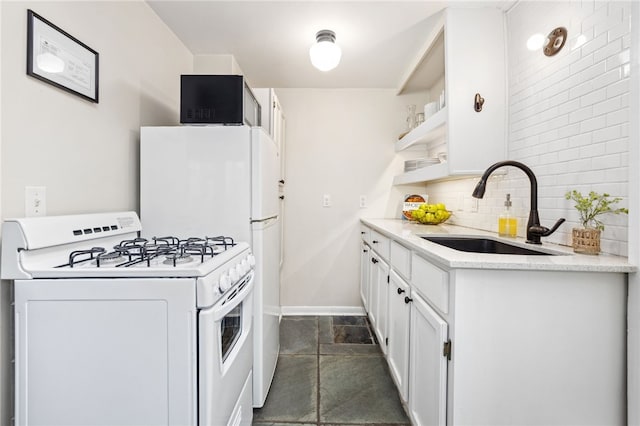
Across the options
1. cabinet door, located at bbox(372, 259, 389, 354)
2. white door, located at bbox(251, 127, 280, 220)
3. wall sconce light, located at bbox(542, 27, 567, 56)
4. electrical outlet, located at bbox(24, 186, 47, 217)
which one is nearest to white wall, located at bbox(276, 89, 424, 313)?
cabinet door, located at bbox(372, 259, 389, 354)

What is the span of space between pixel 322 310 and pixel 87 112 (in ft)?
8.26

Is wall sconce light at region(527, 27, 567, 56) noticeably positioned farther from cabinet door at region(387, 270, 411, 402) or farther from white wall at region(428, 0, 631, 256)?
cabinet door at region(387, 270, 411, 402)

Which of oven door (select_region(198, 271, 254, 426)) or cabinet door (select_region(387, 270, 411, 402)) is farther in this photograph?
cabinet door (select_region(387, 270, 411, 402))

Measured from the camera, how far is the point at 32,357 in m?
0.99

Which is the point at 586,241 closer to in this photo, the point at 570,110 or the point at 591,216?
the point at 591,216

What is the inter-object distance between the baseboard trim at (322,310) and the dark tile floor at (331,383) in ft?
1.22

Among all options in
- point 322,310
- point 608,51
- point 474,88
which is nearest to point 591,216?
point 608,51

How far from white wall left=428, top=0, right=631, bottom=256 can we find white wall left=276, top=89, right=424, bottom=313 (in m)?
1.35

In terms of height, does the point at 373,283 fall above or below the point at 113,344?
below

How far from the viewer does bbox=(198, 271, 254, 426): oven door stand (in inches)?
39.0

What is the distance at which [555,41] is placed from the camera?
5.05 ft

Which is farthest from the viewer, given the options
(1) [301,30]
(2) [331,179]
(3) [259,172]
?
(2) [331,179]

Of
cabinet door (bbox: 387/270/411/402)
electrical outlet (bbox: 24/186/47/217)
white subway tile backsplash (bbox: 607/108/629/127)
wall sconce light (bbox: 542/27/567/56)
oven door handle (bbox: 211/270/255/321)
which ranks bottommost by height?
cabinet door (bbox: 387/270/411/402)

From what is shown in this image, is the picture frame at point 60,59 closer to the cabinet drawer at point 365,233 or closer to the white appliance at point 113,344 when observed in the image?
the white appliance at point 113,344
